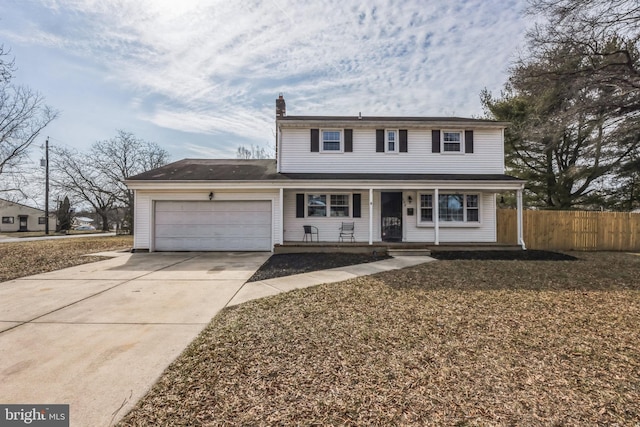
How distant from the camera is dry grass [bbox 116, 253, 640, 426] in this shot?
231 cm

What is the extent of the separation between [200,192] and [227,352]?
10.00m

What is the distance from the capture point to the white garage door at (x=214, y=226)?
1219cm

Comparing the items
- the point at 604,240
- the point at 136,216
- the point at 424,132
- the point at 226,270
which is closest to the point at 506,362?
the point at 226,270

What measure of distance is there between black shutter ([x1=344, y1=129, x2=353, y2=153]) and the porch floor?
4.13 m

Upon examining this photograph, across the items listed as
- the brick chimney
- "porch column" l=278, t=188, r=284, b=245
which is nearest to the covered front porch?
"porch column" l=278, t=188, r=284, b=245

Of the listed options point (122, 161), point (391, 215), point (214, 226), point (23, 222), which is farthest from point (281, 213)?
point (23, 222)

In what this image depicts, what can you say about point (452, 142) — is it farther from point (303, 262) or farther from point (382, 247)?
point (303, 262)

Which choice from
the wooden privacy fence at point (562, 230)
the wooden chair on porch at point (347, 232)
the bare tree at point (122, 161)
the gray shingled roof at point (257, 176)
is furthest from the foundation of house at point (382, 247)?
the bare tree at point (122, 161)

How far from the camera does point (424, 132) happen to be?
12.9 m

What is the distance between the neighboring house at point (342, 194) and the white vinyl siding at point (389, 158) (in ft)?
0.14

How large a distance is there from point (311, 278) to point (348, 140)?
7.49m

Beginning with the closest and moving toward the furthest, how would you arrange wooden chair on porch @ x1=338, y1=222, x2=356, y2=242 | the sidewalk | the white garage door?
the sidewalk → the white garage door → wooden chair on porch @ x1=338, y1=222, x2=356, y2=242

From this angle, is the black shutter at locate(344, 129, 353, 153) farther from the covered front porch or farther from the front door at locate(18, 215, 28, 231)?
the front door at locate(18, 215, 28, 231)

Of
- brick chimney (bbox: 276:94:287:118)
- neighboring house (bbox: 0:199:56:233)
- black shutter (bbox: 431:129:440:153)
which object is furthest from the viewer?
neighboring house (bbox: 0:199:56:233)
